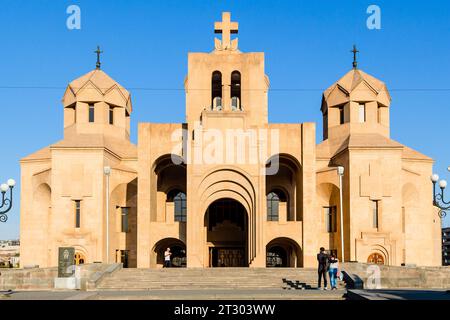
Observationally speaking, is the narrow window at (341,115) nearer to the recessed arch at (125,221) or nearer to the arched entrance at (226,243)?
the arched entrance at (226,243)

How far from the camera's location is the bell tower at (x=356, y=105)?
138 feet

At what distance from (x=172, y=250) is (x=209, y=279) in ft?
52.9

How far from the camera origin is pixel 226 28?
38.2 meters

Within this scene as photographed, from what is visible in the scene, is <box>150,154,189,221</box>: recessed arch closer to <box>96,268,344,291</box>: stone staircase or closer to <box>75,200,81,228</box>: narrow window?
<box>75,200,81,228</box>: narrow window

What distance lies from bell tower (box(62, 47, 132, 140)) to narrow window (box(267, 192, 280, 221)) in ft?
32.6

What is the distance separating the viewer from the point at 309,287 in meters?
23.9

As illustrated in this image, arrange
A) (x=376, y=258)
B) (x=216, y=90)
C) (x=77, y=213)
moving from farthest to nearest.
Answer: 1. (x=216, y=90)
2. (x=77, y=213)
3. (x=376, y=258)

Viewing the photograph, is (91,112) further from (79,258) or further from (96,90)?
(79,258)

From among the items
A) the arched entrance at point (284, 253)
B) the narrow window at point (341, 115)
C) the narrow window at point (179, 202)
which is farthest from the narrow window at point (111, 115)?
the narrow window at point (341, 115)

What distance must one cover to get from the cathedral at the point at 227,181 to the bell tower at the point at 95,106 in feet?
0.23

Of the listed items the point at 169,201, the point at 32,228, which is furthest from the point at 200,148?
the point at 32,228

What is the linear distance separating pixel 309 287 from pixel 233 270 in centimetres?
542

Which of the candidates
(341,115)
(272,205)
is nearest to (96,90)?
(272,205)

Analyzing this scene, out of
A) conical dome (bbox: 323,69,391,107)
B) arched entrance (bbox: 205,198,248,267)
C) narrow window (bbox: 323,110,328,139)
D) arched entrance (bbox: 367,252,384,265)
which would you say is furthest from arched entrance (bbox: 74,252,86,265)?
conical dome (bbox: 323,69,391,107)
